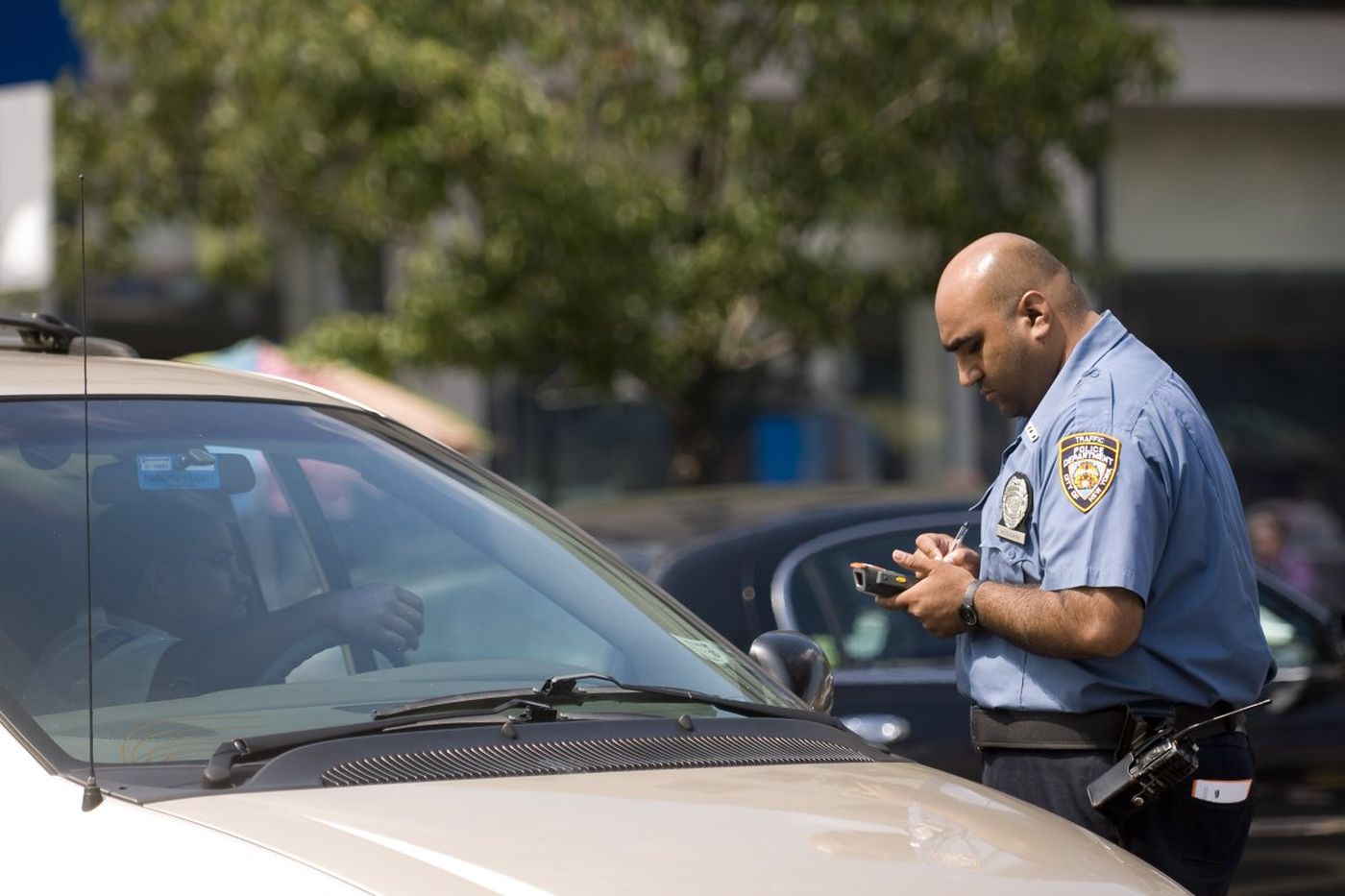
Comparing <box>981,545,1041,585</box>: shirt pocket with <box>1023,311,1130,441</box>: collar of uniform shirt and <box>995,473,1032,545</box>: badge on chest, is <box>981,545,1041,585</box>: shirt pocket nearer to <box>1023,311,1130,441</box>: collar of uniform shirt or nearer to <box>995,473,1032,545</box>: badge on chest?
<box>995,473,1032,545</box>: badge on chest

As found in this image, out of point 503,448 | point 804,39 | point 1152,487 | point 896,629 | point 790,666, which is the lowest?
point 503,448

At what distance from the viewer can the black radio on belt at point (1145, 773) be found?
11.0 feet

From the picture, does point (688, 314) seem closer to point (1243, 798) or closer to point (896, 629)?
point (896, 629)

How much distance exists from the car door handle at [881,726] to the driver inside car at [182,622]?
2.38 metres

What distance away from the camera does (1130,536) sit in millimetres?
3242

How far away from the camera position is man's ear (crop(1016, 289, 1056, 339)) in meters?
3.46

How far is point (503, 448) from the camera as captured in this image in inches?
593

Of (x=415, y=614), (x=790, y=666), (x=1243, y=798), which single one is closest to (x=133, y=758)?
(x=415, y=614)

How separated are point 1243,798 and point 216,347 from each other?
41.4ft

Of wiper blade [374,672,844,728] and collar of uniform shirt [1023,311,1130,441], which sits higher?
collar of uniform shirt [1023,311,1130,441]

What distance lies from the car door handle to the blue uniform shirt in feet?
5.97

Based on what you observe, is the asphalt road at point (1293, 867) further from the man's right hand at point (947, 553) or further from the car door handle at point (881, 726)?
the man's right hand at point (947, 553)

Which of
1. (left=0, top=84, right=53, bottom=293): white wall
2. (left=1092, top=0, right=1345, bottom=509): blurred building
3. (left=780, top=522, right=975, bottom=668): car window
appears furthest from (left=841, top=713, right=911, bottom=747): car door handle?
(left=1092, top=0, right=1345, bottom=509): blurred building

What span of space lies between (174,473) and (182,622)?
29cm
